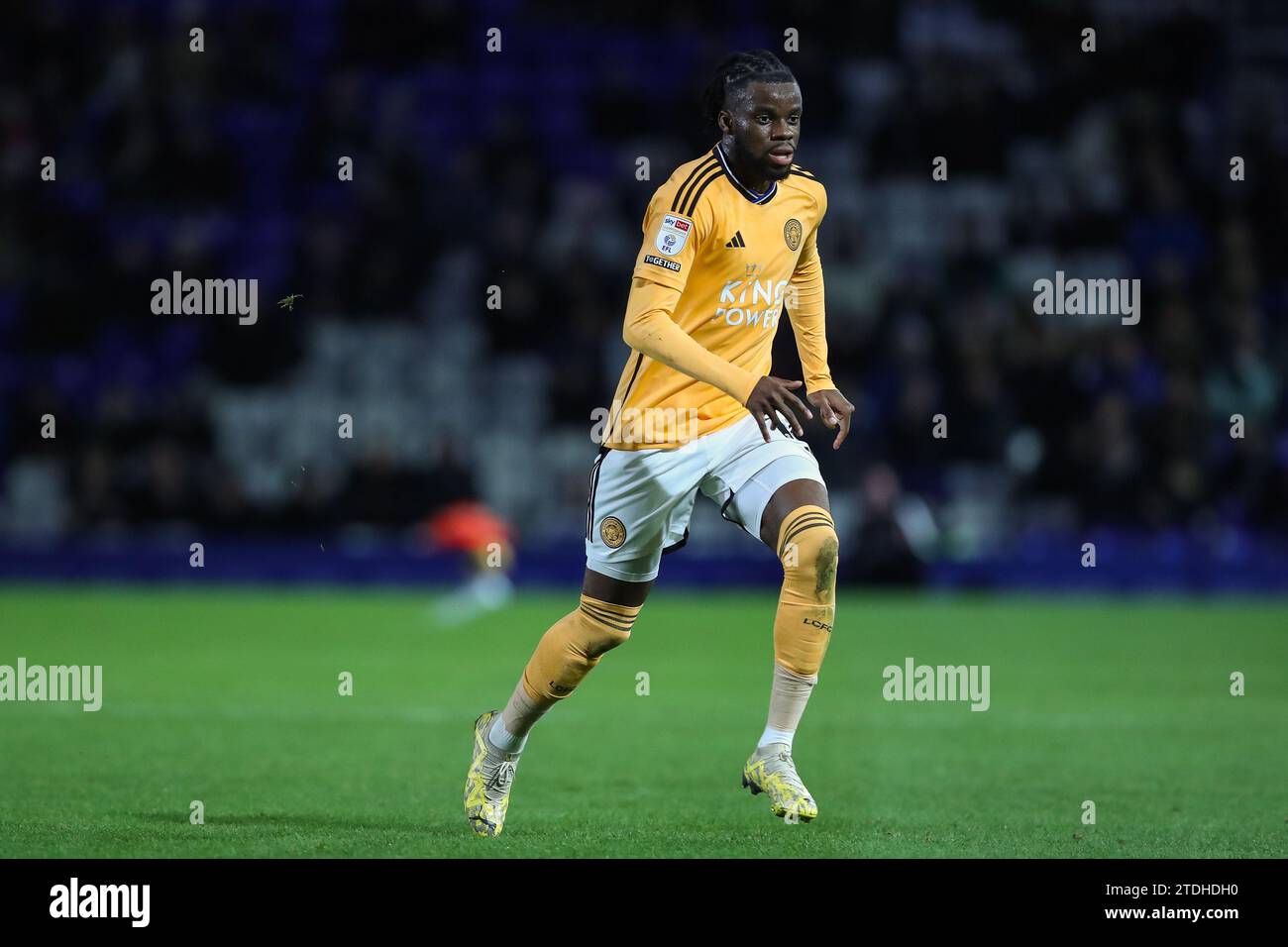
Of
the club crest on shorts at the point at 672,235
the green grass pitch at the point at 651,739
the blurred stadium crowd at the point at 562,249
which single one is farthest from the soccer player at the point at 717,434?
the blurred stadium crowd at the point at 562,249

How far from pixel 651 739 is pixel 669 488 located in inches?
118

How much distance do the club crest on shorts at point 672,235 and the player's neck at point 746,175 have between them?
0.36 m

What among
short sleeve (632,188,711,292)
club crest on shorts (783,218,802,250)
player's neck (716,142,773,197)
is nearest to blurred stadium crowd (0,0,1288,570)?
club crest on shorts (783,218,802,250)

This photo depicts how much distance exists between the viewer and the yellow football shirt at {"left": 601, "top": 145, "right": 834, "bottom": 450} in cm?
625

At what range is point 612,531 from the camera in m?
6.41

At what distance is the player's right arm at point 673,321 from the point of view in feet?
19.7

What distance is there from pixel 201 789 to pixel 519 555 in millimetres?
10708

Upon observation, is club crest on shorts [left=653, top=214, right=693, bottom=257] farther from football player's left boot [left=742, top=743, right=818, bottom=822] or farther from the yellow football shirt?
football player's left boot [left=742, top=743, right=818, bottom=822]

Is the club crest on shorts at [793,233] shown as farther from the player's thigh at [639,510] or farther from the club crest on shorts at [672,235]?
the player's thigh at [639,510]

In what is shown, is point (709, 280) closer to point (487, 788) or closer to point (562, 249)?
point (487, 788)
